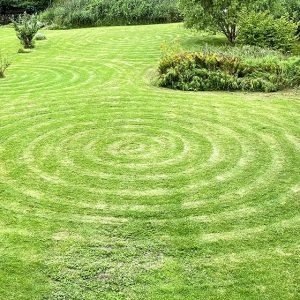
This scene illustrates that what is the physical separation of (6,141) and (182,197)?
597 cm

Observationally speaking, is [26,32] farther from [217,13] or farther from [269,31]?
[269,31]

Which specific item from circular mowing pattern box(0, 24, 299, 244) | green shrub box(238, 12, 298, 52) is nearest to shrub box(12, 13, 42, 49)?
circular mowing pattern box(0, 24, 299, 244)

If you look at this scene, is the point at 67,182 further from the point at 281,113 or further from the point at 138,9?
the point at 138,9

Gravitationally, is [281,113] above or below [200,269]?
above

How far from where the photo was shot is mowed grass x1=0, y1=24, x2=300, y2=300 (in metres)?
7.77

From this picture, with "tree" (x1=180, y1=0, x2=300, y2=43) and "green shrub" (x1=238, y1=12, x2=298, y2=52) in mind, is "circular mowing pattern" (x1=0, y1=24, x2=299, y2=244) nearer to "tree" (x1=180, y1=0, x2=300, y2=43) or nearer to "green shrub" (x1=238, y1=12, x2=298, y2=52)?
"green shrub" (x1=238, y1=12, x2=298, y2=52)

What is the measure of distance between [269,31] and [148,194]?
53.4ft

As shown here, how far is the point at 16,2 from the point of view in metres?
49.0

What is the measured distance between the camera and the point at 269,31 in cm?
2381

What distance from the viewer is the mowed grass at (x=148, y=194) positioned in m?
7.77

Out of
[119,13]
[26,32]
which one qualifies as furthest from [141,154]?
[119,13]

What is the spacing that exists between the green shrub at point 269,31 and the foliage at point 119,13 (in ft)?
55.8

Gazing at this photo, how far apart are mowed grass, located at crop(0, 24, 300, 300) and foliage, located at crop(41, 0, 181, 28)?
926 inches

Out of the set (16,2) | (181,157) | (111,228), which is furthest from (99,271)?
(16,2)
